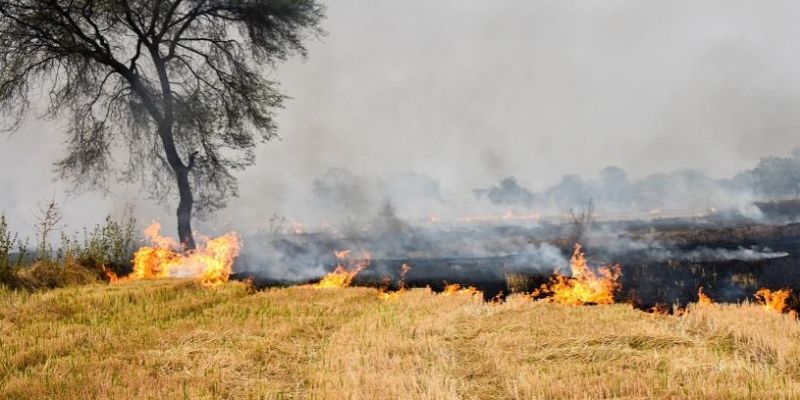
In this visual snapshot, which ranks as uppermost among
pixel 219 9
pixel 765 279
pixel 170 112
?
pixel 219 9

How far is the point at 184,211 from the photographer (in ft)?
67.9

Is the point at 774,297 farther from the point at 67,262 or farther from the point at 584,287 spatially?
the point at 67,262

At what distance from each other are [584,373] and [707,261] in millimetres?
19373

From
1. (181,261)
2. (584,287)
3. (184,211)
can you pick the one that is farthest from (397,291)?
(184,211)

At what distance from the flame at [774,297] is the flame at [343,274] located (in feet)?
38.0

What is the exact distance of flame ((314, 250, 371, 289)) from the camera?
661 inches

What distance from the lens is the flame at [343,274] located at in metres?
16.8

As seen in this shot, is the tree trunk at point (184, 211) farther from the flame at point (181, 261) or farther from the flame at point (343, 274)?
the flame at point (343, 274)

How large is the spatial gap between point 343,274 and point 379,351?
38.9 feet

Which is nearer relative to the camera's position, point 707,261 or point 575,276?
point 575,276

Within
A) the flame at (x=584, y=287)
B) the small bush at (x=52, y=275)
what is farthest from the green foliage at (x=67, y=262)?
the flame at (x=584, y=287)

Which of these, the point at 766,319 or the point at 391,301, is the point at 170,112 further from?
the point at 766,319

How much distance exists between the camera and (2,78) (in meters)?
19.0

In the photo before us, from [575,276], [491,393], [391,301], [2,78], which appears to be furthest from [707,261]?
[2,78]
